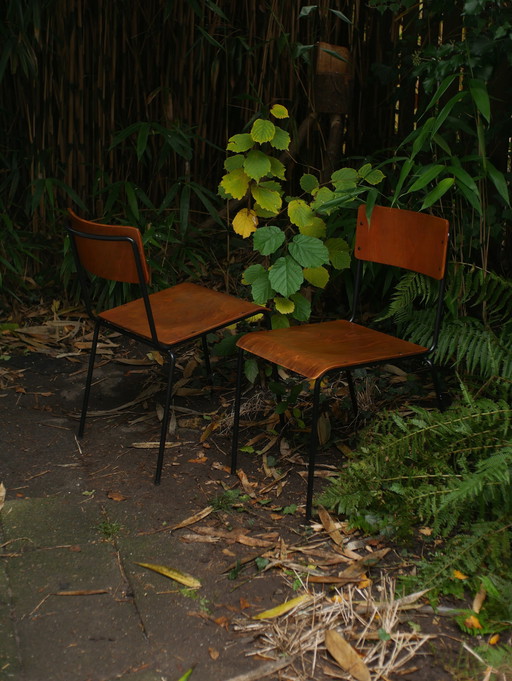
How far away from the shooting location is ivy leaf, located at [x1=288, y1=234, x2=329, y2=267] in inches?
113

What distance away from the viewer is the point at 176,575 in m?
2.32

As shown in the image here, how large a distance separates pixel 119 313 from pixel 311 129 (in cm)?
151

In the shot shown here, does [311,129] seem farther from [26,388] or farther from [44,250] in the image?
[26,388]

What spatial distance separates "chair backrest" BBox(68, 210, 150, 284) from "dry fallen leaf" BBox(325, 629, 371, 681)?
1.13 m

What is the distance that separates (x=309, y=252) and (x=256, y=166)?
372 mm

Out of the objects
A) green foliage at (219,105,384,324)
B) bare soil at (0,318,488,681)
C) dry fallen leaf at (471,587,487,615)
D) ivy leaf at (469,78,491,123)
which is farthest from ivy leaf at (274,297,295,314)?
dry fallen leaf at (471,587,487,615)

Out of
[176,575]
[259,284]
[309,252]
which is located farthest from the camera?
[259,284]

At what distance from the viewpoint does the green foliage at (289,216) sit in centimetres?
291

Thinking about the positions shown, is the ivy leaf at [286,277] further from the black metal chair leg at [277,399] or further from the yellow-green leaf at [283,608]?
the yellow-green leaf at [283,608]

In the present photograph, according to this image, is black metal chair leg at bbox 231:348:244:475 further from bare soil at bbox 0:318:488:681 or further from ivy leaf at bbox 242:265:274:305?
ivy leaf at bbox 242:265:274:305

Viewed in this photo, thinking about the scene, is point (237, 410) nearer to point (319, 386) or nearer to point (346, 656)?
point (319, 386)

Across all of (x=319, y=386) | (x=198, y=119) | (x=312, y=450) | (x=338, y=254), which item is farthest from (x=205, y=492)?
(x=198, y=119)

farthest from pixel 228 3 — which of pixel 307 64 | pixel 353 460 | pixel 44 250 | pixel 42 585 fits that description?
pixel 42 585

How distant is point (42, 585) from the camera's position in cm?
228
